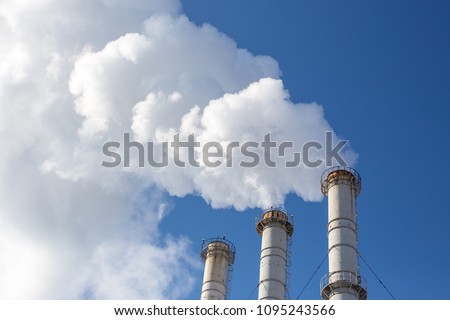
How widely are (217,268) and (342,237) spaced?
1325 cm

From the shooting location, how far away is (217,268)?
46812mm

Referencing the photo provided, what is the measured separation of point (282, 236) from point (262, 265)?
280cm

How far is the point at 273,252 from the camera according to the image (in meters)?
42.3

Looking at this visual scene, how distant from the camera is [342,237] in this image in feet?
119

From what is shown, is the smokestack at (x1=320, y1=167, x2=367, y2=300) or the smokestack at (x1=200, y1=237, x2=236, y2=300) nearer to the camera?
the smokestack at (x1=320, y1=167, x2=367, y2=300)

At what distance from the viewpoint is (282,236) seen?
143 feet

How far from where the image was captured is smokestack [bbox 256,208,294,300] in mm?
40656

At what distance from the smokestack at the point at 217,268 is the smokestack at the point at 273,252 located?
4277 millimetres

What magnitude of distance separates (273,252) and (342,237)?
712 cm

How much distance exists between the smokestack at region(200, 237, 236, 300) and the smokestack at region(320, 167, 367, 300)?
10.8 m

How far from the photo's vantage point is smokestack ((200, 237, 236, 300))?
4550 centimetres

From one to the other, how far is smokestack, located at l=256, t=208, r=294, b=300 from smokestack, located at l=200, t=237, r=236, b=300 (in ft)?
14.0
